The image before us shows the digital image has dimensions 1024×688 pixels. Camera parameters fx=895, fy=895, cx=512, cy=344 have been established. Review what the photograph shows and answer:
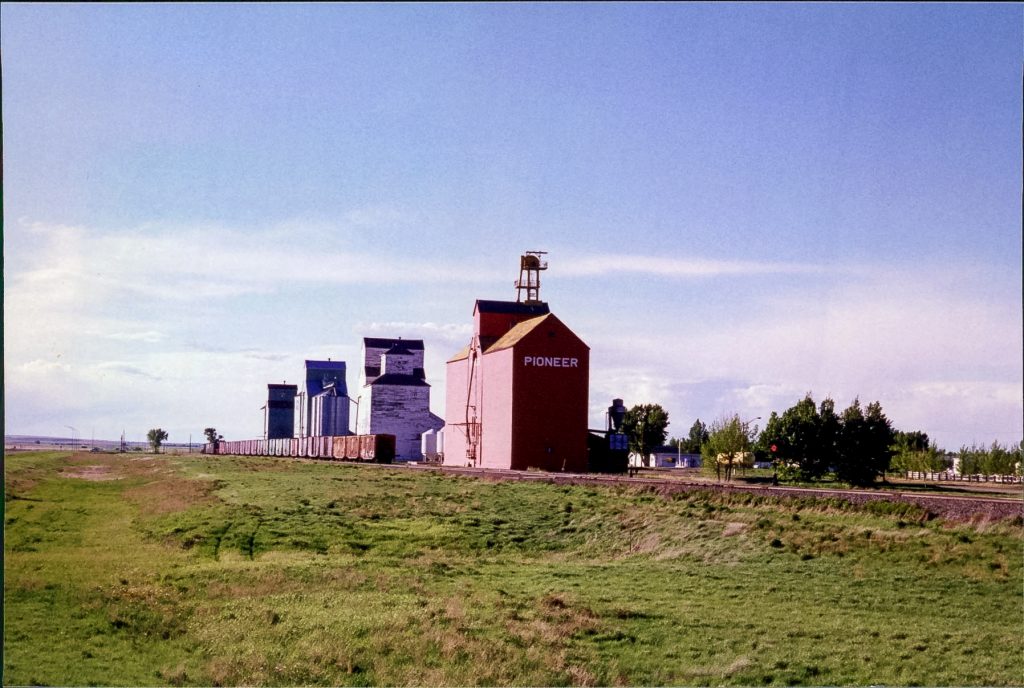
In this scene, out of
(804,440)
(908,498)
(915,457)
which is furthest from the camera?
(915,457)

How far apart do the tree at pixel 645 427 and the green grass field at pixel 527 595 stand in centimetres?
4970

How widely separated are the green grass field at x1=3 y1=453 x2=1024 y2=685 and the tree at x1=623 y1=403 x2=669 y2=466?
4970 cm

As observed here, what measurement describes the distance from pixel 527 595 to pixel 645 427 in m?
60.8

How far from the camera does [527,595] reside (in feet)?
60.2

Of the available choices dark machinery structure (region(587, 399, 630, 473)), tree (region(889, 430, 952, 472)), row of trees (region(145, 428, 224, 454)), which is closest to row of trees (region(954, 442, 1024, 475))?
tree (region(889, 430, 952, 472))

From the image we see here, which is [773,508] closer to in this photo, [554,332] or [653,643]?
[653,643]

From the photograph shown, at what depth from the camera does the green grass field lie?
14.7 m

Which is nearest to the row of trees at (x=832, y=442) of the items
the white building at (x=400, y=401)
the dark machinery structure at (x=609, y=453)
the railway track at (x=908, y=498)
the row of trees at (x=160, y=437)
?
the dark machinery structure at (x=609, y=453)

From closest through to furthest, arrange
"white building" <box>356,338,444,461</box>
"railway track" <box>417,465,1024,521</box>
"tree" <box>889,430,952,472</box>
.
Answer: "railway track" <box>417,465,1024,521</box>, "tree" <box>889,430,952,472</box>, "white building" <box>356,338,444,461</box>

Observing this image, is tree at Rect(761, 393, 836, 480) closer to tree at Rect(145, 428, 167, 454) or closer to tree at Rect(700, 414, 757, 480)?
tree at Rect(700, 414, 757, 480)

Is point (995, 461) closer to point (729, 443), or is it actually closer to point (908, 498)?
point (729, 443)

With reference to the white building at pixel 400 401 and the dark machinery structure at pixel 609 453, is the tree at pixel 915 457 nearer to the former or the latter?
the dark machinery structure at pixel 609 453

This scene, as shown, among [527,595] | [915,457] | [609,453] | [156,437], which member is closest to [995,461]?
[915,457]

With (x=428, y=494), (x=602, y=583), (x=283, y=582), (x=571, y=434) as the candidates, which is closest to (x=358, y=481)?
(x=428, y=494)
